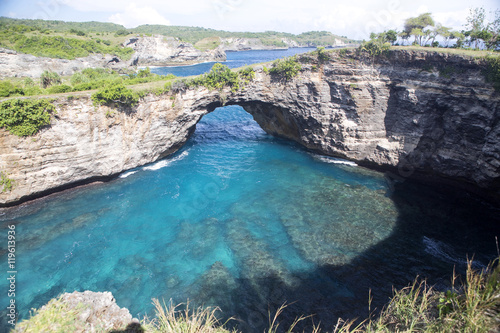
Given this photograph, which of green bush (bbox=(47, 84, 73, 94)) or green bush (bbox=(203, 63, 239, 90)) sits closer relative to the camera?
green bush (bbox=(47, 84, 73, 94))

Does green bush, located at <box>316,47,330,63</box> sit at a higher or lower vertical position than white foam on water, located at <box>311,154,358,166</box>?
higher

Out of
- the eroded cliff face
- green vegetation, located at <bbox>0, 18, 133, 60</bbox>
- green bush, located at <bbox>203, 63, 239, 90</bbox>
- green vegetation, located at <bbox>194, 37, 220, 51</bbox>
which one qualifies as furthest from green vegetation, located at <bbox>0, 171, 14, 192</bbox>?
green vegetation, located at <bbox>194, 37, 220, 51</bbox>

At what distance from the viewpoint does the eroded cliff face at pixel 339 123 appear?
25.7 metres

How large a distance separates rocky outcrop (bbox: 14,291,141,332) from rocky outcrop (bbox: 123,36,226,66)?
113465 mm

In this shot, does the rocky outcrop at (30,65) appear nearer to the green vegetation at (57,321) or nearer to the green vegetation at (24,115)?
the green vegetation at (24,115)

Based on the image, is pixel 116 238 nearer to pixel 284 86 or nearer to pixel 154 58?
pixel 284 86

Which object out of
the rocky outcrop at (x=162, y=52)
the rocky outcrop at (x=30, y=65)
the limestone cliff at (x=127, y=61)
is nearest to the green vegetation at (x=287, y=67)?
the rocky outcrop at (x=30, y=65)

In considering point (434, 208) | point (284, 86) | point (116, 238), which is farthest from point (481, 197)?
point (116, 238)

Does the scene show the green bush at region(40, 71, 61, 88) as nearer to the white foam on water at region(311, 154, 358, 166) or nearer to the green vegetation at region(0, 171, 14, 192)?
the green vegetation at region(0, 171, 14, 192)

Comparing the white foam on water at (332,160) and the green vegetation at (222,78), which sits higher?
the green vegetation at (222,78)

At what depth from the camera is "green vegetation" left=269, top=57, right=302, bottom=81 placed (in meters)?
34.5

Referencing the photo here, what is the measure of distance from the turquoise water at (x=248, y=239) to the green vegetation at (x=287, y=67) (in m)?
12.7

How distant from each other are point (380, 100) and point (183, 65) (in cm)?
11160

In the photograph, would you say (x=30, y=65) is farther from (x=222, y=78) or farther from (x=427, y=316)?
(x=427, y=316)
